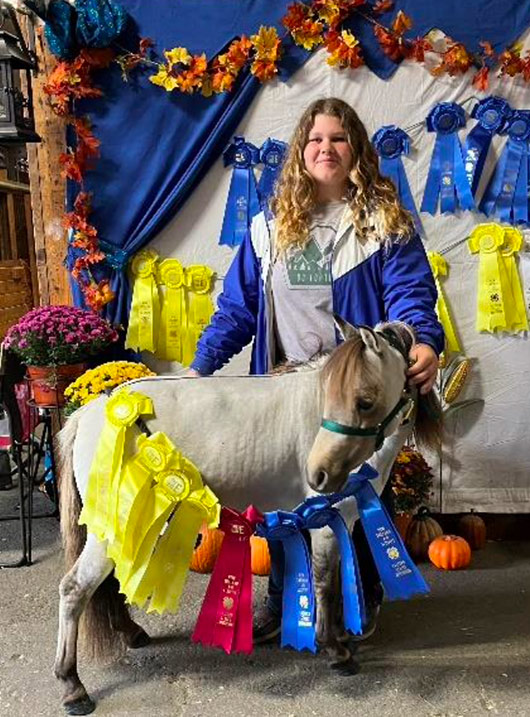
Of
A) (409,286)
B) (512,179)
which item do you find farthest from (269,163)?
(409,286)

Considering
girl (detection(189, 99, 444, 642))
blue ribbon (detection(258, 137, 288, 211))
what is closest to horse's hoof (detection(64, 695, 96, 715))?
girl (detection(189, 99, 444, 642))

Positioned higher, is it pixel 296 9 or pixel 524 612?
pixel 296 9

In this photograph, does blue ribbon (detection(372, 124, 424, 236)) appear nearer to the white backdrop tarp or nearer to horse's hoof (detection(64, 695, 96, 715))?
the white backdrop tarp

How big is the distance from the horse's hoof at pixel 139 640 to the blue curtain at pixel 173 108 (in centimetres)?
139

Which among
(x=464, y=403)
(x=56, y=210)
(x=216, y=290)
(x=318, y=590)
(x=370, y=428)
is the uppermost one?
(x=56, y=210)

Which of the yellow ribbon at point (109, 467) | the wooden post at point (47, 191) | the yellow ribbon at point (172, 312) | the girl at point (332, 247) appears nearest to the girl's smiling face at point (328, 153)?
the girl at point (332, 247)

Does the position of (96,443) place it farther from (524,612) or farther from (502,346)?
(502,346)

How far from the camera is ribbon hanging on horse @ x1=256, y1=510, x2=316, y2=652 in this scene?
194cm

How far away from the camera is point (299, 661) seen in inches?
86.6

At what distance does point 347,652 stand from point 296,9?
91.2 inches

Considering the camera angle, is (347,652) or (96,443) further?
(347,652)

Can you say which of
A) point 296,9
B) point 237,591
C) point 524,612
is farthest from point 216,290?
point 524,612

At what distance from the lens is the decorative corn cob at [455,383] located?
300 cm

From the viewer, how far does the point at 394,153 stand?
2.97 meters
